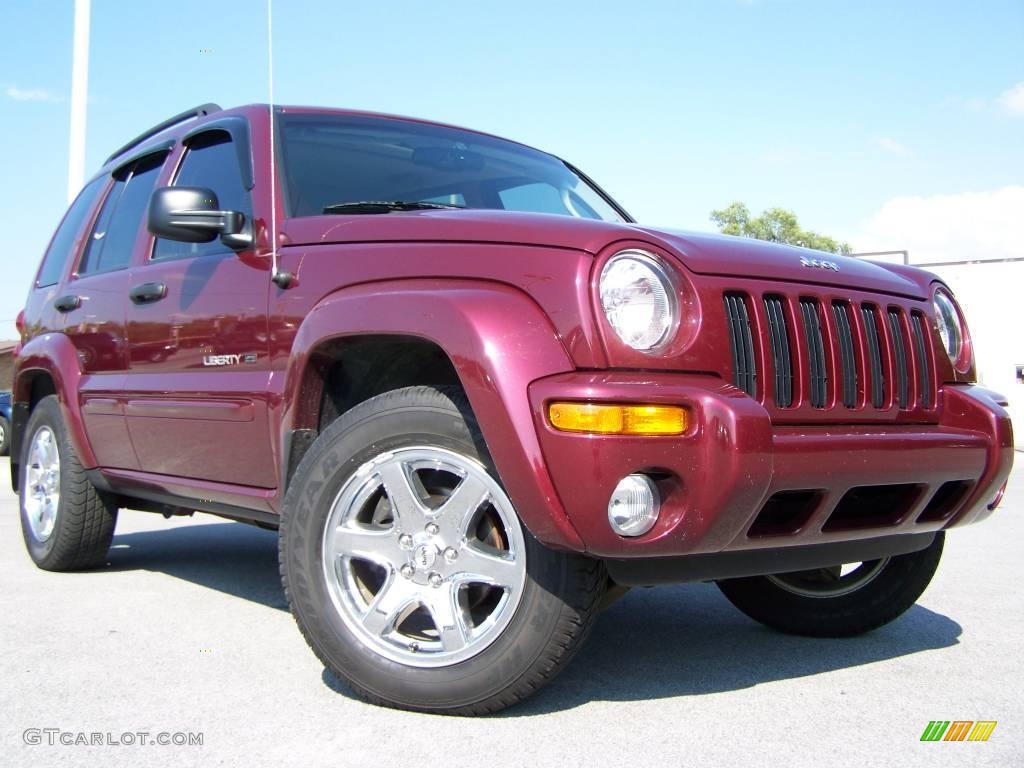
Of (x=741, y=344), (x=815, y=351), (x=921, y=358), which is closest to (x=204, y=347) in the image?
(x=741, y=344)

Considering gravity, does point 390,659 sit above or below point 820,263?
below

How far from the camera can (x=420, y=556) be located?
2.81 meters

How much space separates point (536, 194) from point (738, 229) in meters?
43.8

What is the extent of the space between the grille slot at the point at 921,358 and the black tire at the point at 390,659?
1183mm

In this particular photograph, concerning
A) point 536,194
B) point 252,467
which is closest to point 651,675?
point 252,467

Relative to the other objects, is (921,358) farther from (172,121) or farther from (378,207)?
(172,121)

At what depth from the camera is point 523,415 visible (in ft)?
8.24

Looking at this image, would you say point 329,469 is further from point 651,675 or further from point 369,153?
point 369,153

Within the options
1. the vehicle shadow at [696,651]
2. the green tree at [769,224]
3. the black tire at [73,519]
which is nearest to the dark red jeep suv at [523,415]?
the vehicle shadow at [696,651]

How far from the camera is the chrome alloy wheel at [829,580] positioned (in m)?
3.73

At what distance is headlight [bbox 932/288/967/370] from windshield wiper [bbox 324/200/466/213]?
1670 mm

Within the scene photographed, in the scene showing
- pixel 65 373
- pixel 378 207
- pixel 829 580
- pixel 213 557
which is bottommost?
pixel 213 557

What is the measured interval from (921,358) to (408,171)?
193 centimetres

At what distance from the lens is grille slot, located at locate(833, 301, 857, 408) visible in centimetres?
290
